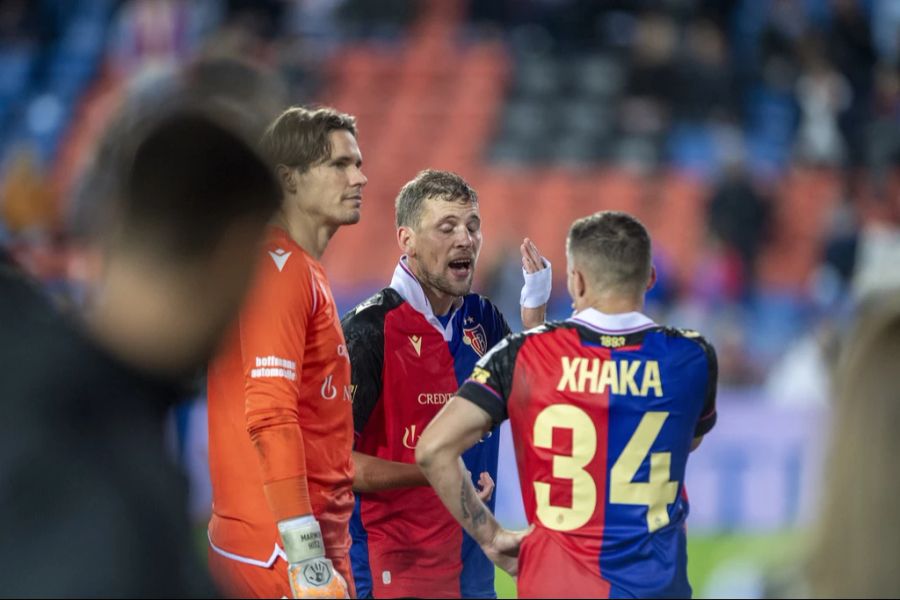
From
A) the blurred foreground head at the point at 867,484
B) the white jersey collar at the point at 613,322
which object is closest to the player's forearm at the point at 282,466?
the white jersey collar at the point at 613,322

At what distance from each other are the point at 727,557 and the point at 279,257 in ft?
23.3

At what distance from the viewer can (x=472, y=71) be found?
828 inches

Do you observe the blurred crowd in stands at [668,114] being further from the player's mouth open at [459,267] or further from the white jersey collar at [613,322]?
the white jersey collar at [613,322]

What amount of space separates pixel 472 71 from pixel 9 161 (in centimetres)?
700

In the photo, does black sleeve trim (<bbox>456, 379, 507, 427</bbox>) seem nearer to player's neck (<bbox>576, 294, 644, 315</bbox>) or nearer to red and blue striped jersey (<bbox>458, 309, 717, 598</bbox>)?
red and blue striped jersey (<bbox>458, 309, 717, 598</bbox>)

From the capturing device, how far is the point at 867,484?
1896mm

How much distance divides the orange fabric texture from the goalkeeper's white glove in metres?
0.05

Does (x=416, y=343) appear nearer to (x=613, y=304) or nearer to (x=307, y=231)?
(x=307, y=231)

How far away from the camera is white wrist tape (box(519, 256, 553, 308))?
5219mm

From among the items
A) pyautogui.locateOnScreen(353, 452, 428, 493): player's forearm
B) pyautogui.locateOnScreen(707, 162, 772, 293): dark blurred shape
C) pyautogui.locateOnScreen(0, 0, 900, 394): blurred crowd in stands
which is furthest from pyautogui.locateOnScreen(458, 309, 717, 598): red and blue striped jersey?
pyautogui.locateOnScreen(707, 162, 772, 293): dark blurred shape

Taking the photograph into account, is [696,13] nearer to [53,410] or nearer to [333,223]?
[333,223]

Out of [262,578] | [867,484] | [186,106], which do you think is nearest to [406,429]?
[262,578]

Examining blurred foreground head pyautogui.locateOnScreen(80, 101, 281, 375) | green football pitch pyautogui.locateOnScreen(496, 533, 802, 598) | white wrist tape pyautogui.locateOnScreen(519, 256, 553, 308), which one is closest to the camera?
blurred foreground head pyautogui.locateOnScreen(80, 101, 281, 375)

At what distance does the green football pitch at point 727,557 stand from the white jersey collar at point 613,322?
520 centimetres
